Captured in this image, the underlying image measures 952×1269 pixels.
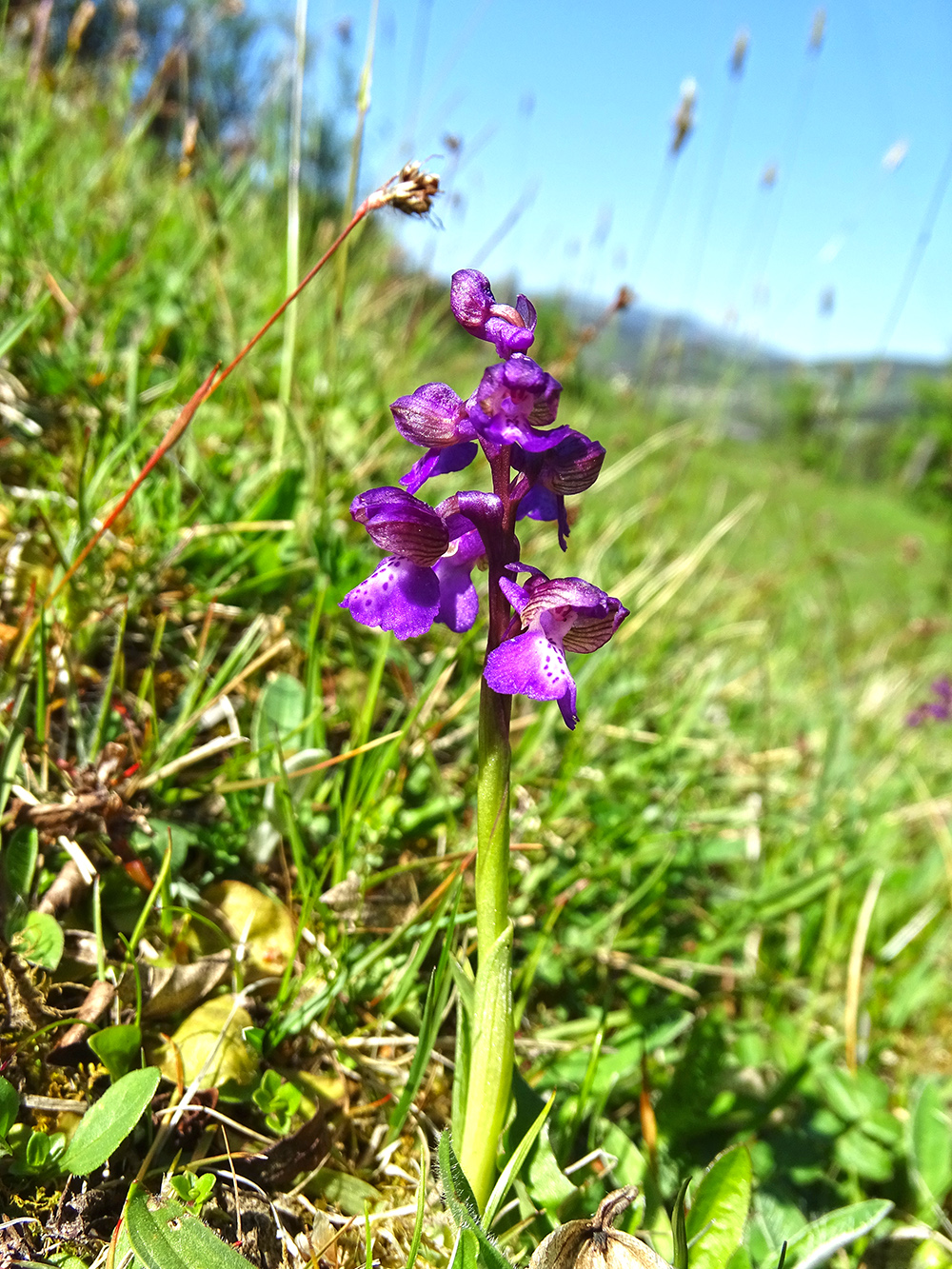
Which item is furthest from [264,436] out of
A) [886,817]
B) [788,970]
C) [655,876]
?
[886,817]

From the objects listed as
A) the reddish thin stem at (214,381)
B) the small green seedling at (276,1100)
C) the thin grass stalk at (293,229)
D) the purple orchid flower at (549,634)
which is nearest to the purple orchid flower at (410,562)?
the purple orchid flower at (549,634)

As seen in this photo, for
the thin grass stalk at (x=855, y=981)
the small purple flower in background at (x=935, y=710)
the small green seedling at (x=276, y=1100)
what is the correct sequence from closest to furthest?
the small green seedling at (x=276, y=1100) < the thin grass stalk at (x=855, y=981) < the small purple flower in background at (x=935, y=710)

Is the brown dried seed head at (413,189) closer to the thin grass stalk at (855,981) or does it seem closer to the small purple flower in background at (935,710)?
the thin grass stalk at (855,981)

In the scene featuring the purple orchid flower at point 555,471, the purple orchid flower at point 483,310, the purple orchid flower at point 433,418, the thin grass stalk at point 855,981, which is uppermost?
the purple orchid flower at point 483,310

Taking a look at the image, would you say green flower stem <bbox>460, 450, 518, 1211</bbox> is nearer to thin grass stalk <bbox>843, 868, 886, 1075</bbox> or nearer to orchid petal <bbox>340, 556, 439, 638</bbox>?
orchid petal <bbox>340, 556, 439, 638</bbox>

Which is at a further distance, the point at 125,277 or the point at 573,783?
the point at 125,277

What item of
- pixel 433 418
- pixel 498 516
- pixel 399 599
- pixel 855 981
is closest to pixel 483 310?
pixel 433 418

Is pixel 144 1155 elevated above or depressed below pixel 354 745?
below

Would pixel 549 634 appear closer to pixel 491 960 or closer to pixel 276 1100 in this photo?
pixel 491 960

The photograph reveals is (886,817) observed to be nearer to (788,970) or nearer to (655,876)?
(788,970)
